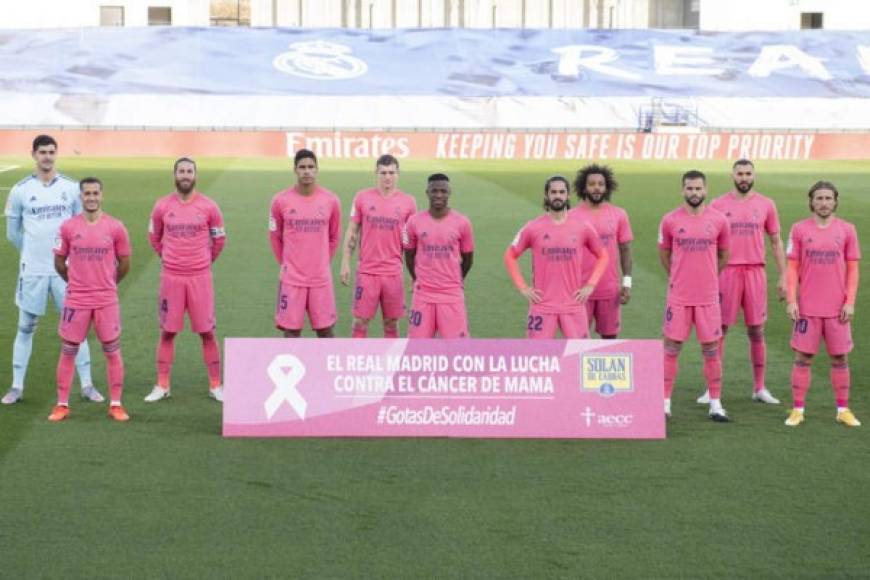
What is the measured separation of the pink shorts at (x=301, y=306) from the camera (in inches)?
468

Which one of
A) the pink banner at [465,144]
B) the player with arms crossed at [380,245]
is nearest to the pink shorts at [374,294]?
the player with arms crossed at [380,245]

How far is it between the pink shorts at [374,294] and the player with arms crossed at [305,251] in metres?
0.32

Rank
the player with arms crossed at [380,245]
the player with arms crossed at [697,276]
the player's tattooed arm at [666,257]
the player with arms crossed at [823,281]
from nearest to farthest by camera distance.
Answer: the player with arms crossed at [823,281] → the player with arms crossed at [697,276] → the player's tattooed arm at [666,257] → the player with arms crossed at [380,245]

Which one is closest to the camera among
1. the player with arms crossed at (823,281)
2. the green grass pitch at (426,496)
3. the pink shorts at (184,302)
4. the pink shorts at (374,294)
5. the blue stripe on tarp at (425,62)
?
the green grass pitch at (426,496)

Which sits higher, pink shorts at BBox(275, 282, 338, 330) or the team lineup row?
the team lineup row

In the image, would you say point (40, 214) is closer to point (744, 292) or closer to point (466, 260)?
point (466, 260)

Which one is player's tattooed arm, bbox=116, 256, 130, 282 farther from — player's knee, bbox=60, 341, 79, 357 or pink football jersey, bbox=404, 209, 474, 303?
pink football jersey, bbox=404, 209, 474, 303

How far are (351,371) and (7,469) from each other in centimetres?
249

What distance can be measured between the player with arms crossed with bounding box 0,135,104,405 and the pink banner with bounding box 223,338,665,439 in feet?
7.02

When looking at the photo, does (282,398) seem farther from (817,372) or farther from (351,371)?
(817,372)

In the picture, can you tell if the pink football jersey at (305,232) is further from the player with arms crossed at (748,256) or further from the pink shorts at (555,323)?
the player with arms crossed at (748,256)

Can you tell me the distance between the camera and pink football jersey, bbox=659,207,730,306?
1095cm

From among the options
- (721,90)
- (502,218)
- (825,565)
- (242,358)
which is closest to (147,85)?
(721,90)

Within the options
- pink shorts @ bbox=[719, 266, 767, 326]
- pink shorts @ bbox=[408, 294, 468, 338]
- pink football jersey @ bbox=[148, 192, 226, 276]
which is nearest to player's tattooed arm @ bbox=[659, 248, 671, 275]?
pink shorts @ bbox=[719, 266, 767, 326]
